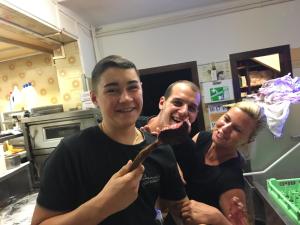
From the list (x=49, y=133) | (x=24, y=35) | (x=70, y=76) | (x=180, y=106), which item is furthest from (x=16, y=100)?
(x=180, y=106)

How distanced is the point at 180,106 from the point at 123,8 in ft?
6.45

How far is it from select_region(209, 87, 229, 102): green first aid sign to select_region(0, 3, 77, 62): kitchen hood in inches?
66.3

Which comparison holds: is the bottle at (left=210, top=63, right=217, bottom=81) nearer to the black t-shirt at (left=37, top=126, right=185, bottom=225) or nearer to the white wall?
the white wall

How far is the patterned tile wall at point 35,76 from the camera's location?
3006mm

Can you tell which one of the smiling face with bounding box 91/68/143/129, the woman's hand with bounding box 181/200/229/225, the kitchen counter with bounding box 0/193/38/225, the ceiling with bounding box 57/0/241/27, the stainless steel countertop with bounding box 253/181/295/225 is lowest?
the stainless steel countertop with bounding box 253/181/295/225

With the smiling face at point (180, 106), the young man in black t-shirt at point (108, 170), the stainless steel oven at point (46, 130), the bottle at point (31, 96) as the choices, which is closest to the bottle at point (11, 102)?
the bottle at point (31, 96)

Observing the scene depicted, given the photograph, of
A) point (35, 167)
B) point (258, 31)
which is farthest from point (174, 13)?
point (35, 167)

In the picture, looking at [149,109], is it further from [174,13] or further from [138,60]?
[174,13]

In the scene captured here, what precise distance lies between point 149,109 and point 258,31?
5.85 feet

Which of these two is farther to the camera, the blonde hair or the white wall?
the white wall

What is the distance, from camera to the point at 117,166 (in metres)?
0.75

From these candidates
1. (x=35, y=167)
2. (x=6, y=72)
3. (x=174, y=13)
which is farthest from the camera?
(x=174, y=13)

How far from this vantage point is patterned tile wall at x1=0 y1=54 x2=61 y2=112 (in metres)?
3.01

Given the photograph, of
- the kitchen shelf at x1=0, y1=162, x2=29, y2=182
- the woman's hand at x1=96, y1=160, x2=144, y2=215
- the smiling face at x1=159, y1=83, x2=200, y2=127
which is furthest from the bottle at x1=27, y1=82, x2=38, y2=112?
the woman's hand at x1=96, y1=160, x2=144, y2=215
